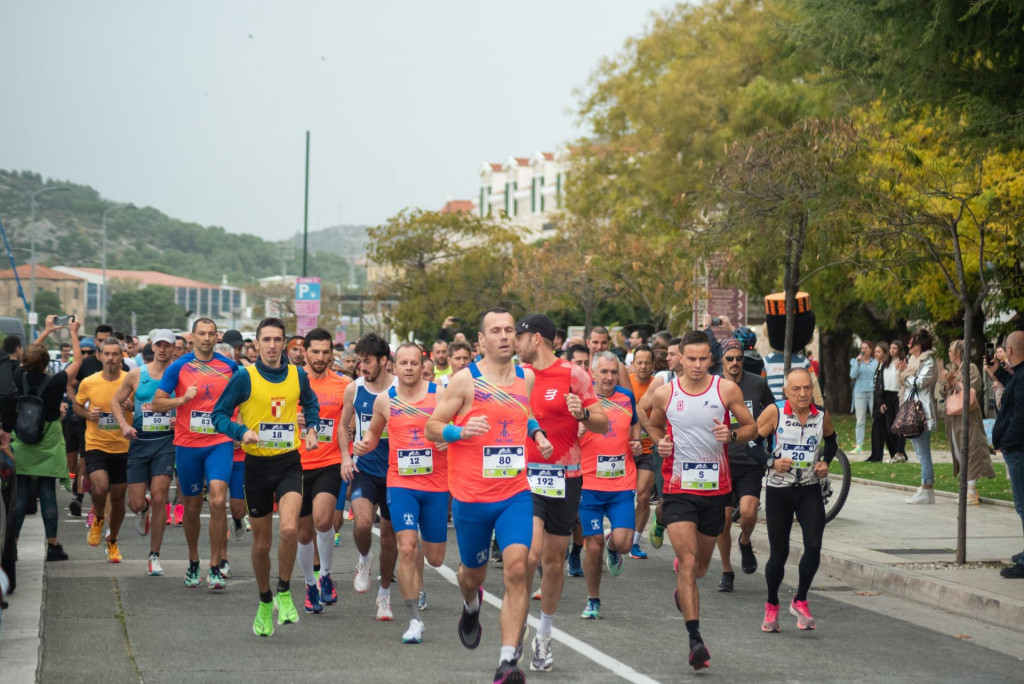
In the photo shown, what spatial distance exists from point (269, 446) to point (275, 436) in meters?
0.08

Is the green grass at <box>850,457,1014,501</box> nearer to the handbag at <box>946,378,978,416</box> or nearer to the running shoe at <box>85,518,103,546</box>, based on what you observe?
the handbag at <box>946,378,978,416</box>

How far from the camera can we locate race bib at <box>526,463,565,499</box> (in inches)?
328

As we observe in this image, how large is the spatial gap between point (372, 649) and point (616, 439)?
8.27 feet

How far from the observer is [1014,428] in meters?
11.2

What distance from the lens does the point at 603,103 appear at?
5053 centimetres

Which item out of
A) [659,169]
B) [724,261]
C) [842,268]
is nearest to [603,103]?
[659,169]

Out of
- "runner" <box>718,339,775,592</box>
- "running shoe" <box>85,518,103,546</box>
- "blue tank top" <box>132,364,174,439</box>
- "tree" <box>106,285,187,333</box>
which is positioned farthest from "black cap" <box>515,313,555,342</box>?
"tree" <box>106,285,187,333</box>

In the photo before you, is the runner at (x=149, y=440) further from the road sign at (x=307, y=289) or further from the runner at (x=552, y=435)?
the road sign at (x=307, y=289)

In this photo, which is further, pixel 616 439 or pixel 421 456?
pixel 616 439

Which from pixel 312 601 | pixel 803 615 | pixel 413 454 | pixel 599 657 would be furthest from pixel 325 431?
pixel 803 615

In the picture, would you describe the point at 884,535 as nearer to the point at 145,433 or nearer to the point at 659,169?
the point at 145,433

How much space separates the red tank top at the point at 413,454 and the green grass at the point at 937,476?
397 inches

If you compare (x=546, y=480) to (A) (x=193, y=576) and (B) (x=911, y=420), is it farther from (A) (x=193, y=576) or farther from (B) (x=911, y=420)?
(B) (x=911, y=420)

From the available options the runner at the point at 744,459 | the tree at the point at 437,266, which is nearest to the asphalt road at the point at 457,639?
the runner at the point at 744,459
